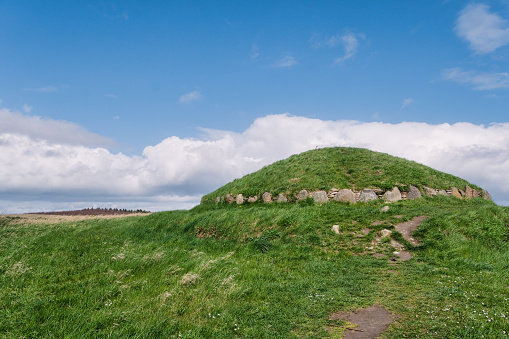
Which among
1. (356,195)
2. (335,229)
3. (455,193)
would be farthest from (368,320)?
(455,193)

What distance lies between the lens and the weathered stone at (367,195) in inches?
912

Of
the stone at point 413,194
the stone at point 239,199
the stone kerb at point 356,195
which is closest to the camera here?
the stone kerb at point 356,195

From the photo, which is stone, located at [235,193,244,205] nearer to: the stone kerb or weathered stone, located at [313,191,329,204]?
the stone kerb

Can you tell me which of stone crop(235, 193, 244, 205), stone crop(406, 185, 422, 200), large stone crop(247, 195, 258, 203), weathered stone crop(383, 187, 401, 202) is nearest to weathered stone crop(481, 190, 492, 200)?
stone crop(406, 185, 422, 200)

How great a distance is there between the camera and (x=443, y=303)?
7645 millimetres

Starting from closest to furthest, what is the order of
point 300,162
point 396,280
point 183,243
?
point 396,280, point 183,243, point 300,162

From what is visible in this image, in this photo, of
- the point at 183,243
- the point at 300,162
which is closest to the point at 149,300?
the point at 183,243

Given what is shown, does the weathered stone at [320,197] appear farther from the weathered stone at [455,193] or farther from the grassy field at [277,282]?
the weathered stone at [455,193]

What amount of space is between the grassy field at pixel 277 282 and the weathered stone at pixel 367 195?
10.7 feet

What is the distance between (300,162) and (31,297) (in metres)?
26.5

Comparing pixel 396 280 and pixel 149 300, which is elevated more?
pixel 149 300

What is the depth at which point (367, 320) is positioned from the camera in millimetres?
6922

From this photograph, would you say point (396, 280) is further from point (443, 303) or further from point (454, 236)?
point (454, 236)

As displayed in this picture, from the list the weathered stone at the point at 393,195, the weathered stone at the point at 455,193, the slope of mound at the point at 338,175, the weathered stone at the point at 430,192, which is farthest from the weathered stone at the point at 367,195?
the weathered stone at the point at 455,193
